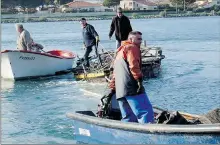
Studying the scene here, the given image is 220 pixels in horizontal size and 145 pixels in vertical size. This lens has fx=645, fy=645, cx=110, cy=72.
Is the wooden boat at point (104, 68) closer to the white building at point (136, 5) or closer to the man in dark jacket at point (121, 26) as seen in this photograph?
the man in dark jacket at point (121, 26)

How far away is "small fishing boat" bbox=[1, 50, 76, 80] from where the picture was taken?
19609 mm

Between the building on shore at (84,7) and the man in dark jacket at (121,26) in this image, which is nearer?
the man in dark jacket at (121,26)

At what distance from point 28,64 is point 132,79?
416 inches

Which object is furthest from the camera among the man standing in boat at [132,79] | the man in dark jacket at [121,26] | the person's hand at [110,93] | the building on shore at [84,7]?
the building on shore at [84,7]

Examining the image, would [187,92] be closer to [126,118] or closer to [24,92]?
[24,92]

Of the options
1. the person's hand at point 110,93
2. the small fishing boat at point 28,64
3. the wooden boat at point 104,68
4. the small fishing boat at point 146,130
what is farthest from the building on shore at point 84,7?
the small fishing boat at point 146,130

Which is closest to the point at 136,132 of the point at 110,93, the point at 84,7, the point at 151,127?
the point at 151,127

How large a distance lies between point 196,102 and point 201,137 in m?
6.06

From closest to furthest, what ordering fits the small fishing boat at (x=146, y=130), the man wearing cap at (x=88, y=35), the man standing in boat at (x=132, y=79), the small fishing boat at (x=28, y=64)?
the small fishing boat at (x=146, y=130)
the man standing in boat at (x=132, y=79)
the man wearing cap at (x=88, y=35)
the small fishing boat at (x=28, y=64)

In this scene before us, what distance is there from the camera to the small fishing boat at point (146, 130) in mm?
9062

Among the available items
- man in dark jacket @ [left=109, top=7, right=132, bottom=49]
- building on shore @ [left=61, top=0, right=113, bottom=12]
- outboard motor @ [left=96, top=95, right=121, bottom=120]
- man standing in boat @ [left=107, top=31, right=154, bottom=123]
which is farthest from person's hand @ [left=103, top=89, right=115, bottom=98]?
building on shore @ [left=61, top=0, right=113, bottom=12]

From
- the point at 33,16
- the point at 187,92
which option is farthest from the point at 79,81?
the point at 33,16

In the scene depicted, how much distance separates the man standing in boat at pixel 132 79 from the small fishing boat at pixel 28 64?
32.4ft

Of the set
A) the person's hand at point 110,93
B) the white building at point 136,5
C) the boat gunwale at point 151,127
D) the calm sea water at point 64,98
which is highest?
the person's hand at point 110,93
